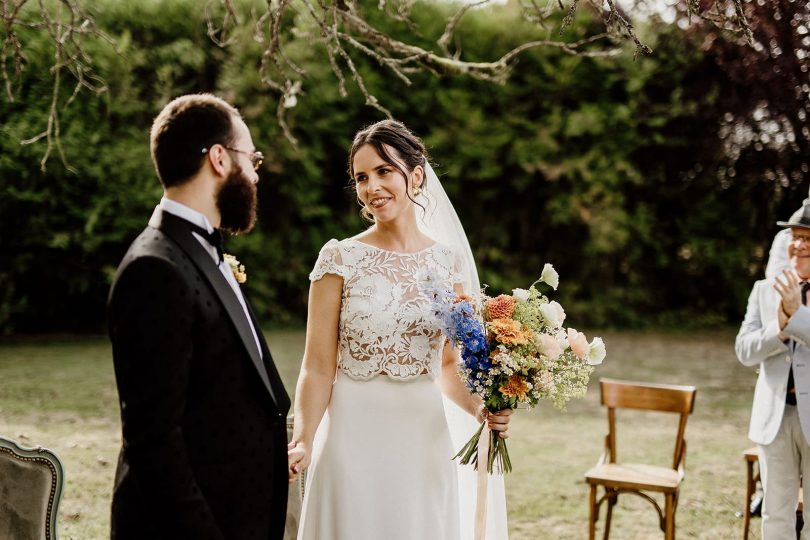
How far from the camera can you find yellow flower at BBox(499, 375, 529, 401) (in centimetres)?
291

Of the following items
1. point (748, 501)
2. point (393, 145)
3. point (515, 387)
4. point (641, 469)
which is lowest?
point (748, 501)

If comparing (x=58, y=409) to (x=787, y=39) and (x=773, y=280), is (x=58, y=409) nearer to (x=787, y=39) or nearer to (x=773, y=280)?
(x=773, y=280)

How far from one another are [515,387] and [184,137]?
4.92ft

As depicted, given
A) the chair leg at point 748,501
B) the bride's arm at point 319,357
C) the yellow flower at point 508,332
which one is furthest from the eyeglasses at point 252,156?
the chair leg at point 748,501

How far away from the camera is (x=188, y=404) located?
2080 mm

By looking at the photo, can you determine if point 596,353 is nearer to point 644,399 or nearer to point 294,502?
point 294,502

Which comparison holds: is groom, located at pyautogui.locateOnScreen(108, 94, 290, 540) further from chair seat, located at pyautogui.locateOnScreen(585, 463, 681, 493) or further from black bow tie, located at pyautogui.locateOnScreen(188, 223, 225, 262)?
chair seat, located at pyautogui.locateOnScreen(585, 463, 681, 493)

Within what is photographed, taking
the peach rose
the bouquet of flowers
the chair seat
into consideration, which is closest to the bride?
the bouquet of flowers

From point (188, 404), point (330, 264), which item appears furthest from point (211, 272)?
point (330, 264)

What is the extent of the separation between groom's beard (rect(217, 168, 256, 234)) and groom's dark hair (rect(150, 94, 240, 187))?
10 cm

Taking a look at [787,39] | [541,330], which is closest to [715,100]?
[787,39]

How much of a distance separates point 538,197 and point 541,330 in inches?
431

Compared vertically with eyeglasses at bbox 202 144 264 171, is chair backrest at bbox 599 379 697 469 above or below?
below

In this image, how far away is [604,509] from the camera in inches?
227
